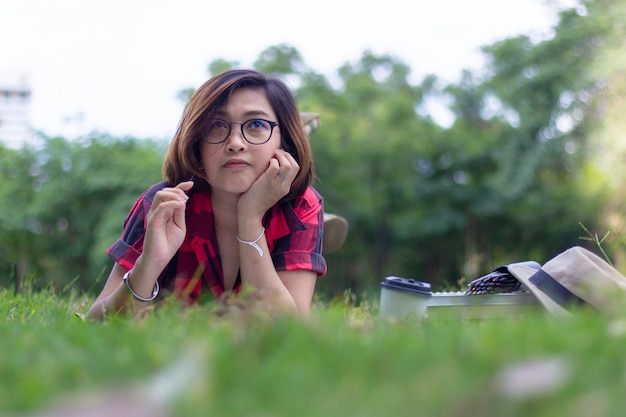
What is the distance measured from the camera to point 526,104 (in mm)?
24500

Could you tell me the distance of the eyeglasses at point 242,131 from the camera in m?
3.37

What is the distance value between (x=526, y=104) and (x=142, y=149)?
16.6m

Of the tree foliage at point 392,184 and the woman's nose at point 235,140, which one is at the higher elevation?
the woman's nose at point 235,140

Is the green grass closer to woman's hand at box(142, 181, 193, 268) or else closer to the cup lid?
the cup lid

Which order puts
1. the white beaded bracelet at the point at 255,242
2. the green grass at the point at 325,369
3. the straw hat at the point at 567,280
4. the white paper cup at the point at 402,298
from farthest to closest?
the white beaded bracelet at the point at 255,242
the straw hat at the point at 567,280
the white paper cup at the point at 402,298
the green grass at the point at 325,369

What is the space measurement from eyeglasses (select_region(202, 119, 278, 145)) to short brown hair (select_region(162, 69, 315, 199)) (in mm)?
42

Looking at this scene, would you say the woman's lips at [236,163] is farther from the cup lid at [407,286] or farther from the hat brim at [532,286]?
the hat brim at [532,286]

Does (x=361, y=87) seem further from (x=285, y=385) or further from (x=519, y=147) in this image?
(x=285, y=385)

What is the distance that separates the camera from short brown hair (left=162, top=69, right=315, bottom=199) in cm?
339

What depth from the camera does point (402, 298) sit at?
2586 mm

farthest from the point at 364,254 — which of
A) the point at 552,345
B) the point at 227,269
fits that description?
the point at 552,345

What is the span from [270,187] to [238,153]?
23 cm

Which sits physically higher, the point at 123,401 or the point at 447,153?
the point at 123,401

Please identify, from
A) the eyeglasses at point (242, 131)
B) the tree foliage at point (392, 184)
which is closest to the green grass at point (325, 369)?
the eyeglasses at point (242, 131)
